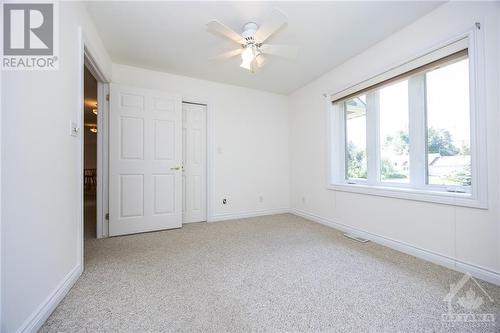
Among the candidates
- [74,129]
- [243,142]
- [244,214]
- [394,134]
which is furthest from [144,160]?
[394,134]

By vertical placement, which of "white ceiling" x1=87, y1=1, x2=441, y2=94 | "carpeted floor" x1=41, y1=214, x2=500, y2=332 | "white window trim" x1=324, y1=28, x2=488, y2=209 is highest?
"white ceiling" x1=87, y1=1, x2=441, y2=94

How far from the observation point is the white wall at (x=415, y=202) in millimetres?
1610

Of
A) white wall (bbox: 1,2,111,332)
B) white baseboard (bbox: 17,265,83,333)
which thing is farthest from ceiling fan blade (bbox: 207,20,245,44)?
white baseboard (bbox: 17,265,83,333)

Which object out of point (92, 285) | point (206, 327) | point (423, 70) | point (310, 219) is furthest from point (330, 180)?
point (92, 285)

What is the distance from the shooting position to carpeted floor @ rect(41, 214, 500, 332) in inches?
47.1

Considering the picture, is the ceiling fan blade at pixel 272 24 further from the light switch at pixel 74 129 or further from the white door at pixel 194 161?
the white door at pixel 194 161

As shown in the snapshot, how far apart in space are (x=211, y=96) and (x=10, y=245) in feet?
10.1

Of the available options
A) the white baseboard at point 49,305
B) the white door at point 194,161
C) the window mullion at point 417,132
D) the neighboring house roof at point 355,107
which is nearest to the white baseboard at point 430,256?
the window mullion at point 417,132

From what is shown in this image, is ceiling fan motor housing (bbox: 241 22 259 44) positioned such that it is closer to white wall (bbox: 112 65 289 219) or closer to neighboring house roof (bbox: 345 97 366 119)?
white wall (bbox: 112 65 289 219)

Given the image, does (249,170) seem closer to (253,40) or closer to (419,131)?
(253,40)

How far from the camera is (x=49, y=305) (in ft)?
4.15

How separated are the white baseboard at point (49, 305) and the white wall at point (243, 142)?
2.10 meters

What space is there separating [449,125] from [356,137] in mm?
1101

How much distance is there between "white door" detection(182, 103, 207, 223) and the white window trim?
82.4 inches
